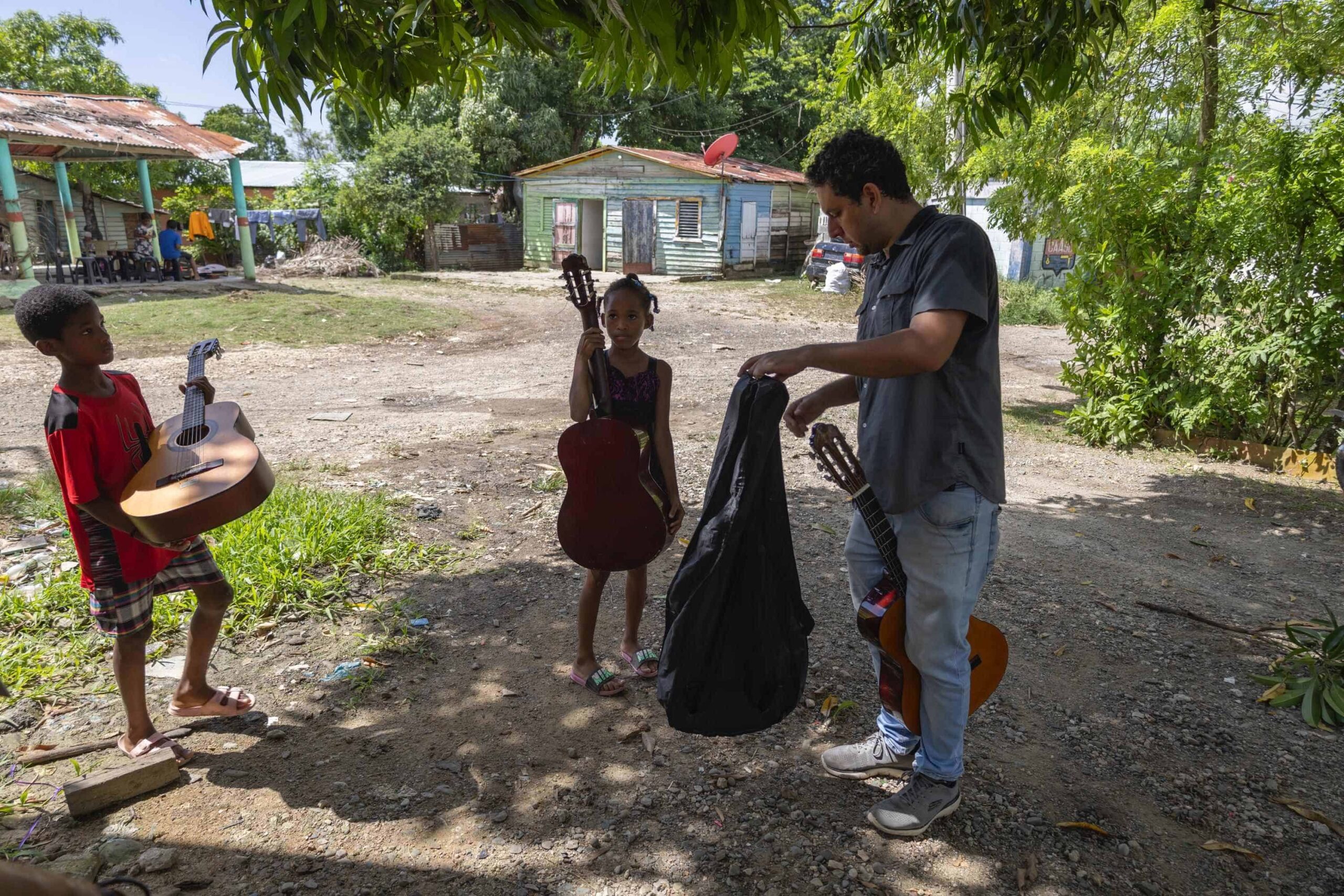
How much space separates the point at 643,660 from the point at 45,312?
2.41 metres

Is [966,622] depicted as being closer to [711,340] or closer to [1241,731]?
[1241,731]

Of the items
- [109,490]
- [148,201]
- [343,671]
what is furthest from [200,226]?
[109,490]

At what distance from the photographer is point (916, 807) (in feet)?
8.46

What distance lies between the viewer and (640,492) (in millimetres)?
3152

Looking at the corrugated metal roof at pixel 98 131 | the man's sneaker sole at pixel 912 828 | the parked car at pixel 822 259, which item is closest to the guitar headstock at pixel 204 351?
the man's sneaker sole at pixel 912 828

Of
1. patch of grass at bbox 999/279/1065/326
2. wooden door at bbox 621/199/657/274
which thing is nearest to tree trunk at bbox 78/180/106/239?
wooden door at bbox 621/199/657/274

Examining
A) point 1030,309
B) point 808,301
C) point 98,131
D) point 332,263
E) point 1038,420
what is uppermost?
point 98,131

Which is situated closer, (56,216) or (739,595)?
(739,595)

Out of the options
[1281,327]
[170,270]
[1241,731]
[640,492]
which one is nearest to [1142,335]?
[1281,327]

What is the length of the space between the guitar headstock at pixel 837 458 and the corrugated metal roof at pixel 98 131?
57.9ft

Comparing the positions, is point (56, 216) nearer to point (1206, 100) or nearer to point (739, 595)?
point (1206, 100)

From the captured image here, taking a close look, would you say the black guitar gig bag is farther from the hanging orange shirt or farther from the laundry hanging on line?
the laundry hanging on line

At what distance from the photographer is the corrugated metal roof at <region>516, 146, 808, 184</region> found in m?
23.5

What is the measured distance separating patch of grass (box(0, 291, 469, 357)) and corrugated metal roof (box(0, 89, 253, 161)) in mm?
3114
